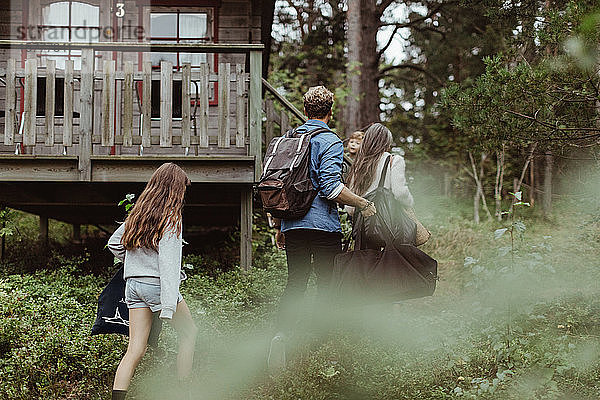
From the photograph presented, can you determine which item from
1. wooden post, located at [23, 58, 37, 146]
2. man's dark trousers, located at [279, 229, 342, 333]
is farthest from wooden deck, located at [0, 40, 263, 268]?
man's dark trousers, located at [279, 229, 342, 333]

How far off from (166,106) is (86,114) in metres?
0.88

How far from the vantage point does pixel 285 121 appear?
28.9ft

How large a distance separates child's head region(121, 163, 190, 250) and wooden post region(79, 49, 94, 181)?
327 centimetres

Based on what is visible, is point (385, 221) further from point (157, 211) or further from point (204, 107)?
point (204, 107)

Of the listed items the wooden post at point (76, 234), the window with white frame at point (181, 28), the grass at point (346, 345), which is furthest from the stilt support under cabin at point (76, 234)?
the grass at point (346, 345)

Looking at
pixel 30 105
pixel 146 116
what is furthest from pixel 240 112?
pixel 30 105

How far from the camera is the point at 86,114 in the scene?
24.1 ft

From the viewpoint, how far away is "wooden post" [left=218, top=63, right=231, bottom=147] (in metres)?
7.34

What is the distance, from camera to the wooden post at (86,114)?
7.35 meters

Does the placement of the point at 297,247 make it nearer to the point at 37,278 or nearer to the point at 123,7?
the point at 37,278

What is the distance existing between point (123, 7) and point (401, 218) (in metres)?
7.65

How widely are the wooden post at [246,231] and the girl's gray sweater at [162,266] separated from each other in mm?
3597

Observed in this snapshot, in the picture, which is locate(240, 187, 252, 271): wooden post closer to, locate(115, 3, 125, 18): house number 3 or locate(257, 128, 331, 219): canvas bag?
locate(257, 128, 331, 219): canvas bag

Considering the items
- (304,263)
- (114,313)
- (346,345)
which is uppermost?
(304,263)
